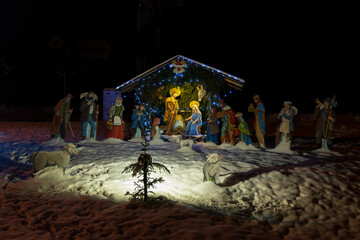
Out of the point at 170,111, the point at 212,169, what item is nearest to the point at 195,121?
the point at 170,111

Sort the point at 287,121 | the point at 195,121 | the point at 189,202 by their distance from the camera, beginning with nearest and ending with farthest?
the point at 189,202, the point at 287,121, the point at 195,121

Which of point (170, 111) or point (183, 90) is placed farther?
point (183, 90)

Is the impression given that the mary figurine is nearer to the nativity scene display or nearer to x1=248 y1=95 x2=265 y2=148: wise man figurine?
the nativity scene display

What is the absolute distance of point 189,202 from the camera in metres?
4.70

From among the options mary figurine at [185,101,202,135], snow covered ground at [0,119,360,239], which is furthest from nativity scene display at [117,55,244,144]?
snow covered ground at [0,119,360,239]

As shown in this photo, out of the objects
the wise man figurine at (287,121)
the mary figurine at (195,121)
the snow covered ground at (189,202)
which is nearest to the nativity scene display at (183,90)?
the mary figurine at (195,121)

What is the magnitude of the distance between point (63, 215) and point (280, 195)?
13.0 ft

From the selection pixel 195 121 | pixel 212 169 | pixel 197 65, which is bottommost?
pixel 212 169

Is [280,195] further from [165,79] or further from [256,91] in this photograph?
[256,91]

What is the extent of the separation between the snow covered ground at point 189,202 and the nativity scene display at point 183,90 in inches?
153

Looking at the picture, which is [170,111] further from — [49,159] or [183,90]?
[49,159]

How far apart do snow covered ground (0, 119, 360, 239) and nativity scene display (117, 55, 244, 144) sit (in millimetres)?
3889

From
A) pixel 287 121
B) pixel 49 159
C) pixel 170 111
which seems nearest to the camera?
pixel 49 159

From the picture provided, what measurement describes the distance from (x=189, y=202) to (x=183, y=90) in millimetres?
8030
